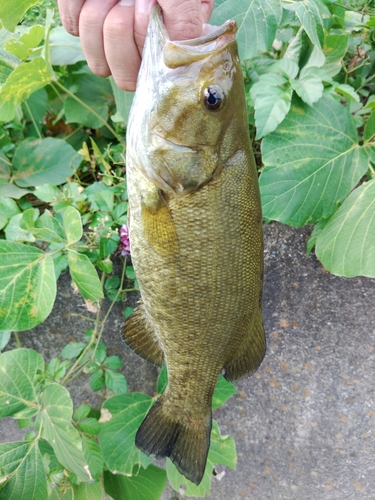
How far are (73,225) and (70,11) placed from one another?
51 centimetres

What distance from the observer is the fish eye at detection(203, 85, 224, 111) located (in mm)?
800

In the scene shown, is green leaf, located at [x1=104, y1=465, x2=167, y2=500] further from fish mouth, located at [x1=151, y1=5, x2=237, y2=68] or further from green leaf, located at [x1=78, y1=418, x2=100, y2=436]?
fish mouth, located at [x1=151, y1=5, x2=237, y2=68]

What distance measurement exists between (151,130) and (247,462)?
4.73 ft

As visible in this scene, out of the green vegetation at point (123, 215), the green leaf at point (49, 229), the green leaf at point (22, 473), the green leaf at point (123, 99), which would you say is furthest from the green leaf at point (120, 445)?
the green leaf at point (123, 99)

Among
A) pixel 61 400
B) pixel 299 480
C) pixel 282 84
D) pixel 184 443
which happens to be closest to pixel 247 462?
pixel 299 480

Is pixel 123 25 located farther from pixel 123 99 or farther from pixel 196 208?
pixel 123 99

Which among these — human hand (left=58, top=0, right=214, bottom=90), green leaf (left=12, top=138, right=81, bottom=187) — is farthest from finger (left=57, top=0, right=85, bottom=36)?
green leaf (left=12, top=138, right=81, bottom=187)

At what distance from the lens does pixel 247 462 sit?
1.72 metres

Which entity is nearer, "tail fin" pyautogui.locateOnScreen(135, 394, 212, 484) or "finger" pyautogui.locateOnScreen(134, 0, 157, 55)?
"finger" pyautogui.locateOnScreen(134, 0, 157, 55)

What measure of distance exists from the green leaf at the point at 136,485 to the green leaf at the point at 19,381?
1.65 ft

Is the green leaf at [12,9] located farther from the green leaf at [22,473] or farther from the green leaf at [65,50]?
the green leaf at [22,473]

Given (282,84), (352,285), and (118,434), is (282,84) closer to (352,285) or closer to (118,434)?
(352,285)

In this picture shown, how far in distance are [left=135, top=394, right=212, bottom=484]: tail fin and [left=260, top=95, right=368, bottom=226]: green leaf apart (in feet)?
1.93

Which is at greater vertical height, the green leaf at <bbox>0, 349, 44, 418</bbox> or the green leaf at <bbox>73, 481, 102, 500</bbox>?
the green leaf at <bbox>0, 349, 44, 418</bbox>
